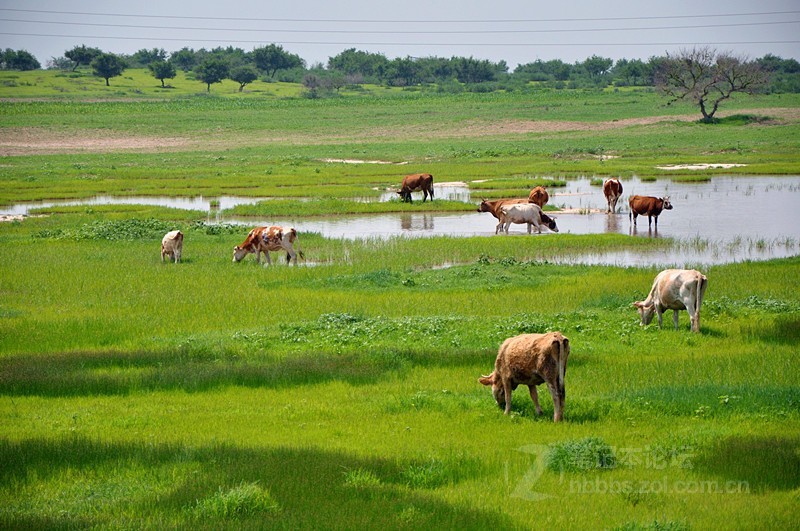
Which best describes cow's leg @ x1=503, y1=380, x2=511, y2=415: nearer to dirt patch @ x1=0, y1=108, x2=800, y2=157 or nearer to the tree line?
dirt patch @ x1=0, y1=108, x2=800, y2=157

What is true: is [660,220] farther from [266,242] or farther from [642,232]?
[266,242]

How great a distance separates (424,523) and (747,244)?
26052mm

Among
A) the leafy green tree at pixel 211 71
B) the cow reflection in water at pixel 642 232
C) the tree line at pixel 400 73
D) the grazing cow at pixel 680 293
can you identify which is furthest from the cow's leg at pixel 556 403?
the leafy green tree at pixel 211 71

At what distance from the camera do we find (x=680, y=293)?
17.8 meters

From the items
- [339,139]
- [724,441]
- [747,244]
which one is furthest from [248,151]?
[724,441]

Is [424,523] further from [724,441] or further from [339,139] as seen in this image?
[339,139]

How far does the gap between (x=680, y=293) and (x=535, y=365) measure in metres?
6.63

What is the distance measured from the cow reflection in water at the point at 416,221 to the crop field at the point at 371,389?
497 cm

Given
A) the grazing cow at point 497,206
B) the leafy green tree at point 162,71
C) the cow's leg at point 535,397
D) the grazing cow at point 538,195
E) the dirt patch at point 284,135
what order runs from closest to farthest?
the cow's leg at point 535,397 → the grazing cow at point 497,206 → the grazing cow at point 538,195 → the dirt patch at point 284,135 → the leafy green tree at point 162,71

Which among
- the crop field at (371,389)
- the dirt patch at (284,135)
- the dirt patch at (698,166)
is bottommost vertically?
the crop field at (371,389)

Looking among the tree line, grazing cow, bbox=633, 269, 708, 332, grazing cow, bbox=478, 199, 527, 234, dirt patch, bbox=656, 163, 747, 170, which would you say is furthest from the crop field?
the tree line

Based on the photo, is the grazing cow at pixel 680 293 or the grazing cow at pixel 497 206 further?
the grazing cow at pixel 497 206

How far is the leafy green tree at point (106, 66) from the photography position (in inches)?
6102

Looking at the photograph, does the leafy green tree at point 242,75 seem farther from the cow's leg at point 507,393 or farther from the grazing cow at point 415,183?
the cow's leg at point 507,393
